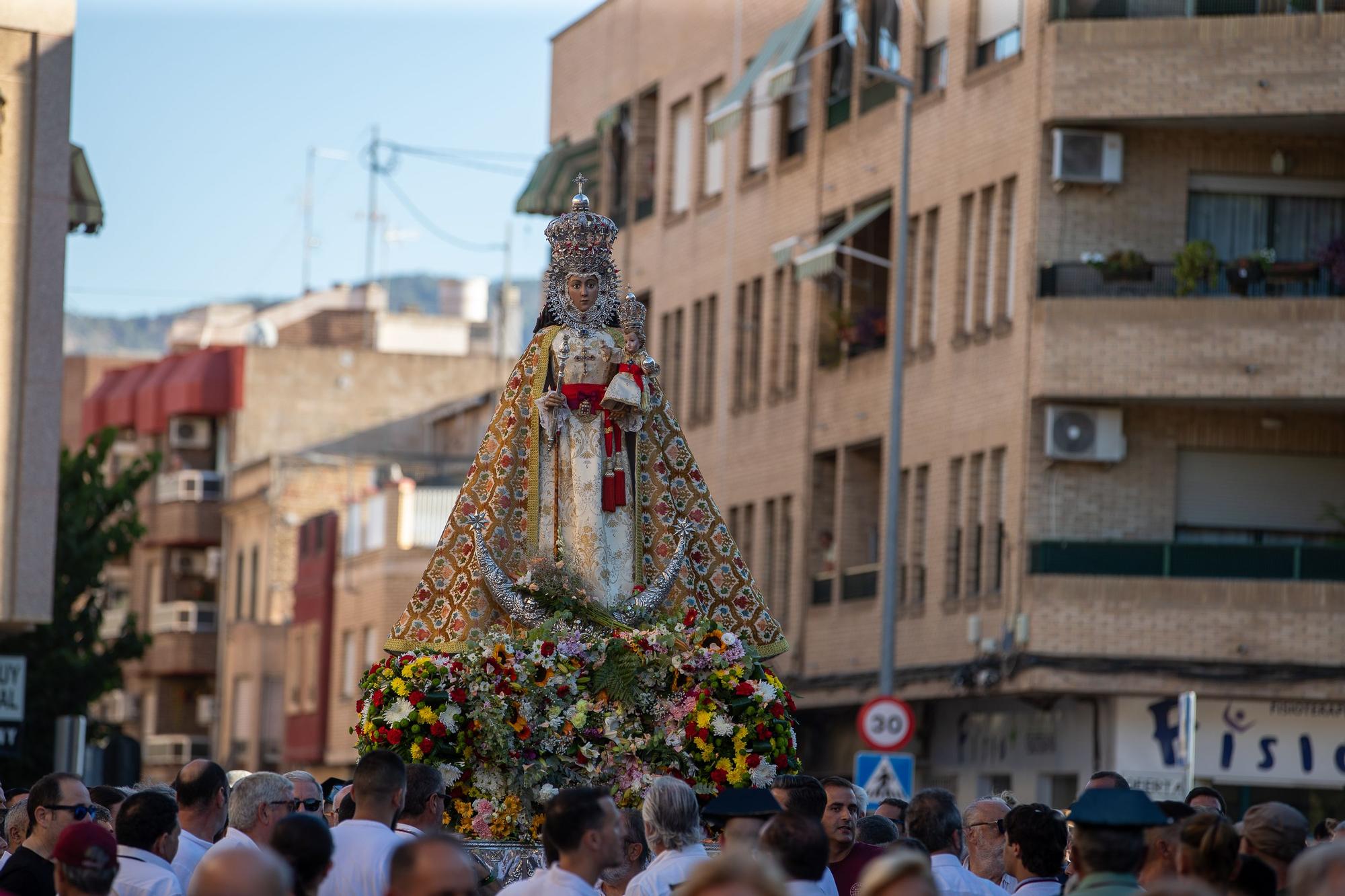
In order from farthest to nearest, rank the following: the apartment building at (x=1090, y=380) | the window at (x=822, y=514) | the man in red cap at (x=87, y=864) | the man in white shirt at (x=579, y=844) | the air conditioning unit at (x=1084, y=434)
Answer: the window at (x=822, y=514)
the air conditioning unit at (x=1084, y=434)
the apartment building at (x=1090, y=380)
the man in white shirt at (x=579, y=844)
the man in red cap at (x=87, y=864)

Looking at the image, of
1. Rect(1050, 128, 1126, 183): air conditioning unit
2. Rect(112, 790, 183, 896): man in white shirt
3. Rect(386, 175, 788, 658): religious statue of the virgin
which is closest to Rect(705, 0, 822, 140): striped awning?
Rect(1050, 128, 1126, 183): air conditioning unit

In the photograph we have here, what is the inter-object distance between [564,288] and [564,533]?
132 centimetres

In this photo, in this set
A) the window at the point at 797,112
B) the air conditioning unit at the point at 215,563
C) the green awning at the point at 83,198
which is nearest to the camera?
the green awning at the point at 83,198

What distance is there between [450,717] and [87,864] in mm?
5379

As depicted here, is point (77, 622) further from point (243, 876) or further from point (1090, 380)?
point (243, 876)

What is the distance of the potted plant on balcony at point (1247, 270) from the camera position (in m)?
34.0

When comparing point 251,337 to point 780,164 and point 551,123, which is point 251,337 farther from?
point 780,164

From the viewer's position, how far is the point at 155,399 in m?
71.9

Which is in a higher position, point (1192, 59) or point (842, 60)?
point (842, 60)

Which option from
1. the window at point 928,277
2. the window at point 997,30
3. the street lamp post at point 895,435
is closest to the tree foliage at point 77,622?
the street lamp post at point 895,435

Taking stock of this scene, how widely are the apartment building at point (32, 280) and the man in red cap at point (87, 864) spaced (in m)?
19.8

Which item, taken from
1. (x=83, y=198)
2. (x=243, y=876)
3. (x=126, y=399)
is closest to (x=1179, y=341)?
(x=83, y=198)

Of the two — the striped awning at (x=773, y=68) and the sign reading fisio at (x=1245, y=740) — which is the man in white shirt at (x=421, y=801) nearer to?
the sign reading fisio at (x=1245, y=740)

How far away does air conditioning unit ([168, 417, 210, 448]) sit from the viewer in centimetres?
7131
